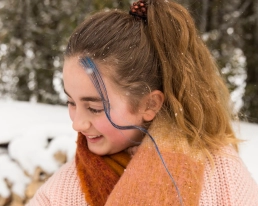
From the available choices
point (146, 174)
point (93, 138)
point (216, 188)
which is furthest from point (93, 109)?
point (216, 188)

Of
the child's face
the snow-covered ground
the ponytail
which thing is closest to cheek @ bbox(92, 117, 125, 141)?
the child's face

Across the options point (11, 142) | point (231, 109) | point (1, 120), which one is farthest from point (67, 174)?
point (1, 120)

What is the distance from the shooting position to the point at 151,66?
1.10 metres

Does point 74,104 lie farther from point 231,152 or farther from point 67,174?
point 231,152

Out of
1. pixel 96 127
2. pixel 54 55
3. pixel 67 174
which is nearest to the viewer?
pixel 96 127

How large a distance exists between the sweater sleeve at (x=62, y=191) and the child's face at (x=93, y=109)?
0.46 ft

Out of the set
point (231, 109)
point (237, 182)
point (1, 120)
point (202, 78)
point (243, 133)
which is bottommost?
point (1, 120)

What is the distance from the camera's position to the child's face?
101 cm

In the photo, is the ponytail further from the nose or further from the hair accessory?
the nose

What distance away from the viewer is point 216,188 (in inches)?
42.9

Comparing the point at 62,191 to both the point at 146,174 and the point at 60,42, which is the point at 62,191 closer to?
the point at 146,174

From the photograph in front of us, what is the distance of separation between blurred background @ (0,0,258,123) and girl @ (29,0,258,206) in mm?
1914

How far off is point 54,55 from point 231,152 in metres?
2.27

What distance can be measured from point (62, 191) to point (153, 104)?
0.35 m
